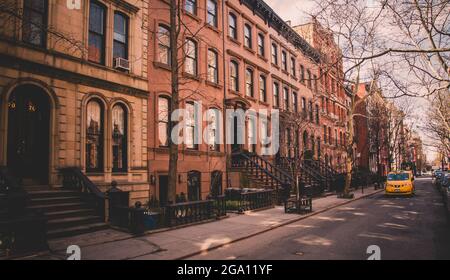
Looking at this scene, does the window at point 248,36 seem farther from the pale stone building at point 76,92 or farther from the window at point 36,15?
the window at point 36,15

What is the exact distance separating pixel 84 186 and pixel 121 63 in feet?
17.5

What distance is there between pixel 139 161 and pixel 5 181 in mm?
5752

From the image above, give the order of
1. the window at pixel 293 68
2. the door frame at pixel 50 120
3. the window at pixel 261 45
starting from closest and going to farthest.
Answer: the door frame at pixel 50 120
the window at pixel 261 45
the window at pixel 293 68

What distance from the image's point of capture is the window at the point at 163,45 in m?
15.5

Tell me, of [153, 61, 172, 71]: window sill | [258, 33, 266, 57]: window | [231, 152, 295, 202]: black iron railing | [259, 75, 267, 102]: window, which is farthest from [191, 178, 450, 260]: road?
[258, 33, 266, 57]: window

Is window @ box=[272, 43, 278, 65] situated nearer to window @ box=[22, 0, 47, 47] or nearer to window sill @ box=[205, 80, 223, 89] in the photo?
window sill @ box=[205, 80, 223, 89]

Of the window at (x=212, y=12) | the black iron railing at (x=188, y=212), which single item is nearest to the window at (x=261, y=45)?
the window at (x=212, y=12)

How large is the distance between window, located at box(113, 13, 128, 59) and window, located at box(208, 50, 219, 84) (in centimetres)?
616

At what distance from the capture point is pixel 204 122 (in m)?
17.8

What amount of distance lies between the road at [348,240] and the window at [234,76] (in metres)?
11.5

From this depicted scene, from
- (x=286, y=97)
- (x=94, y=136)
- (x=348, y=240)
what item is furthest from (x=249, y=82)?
(x=348, y=240)

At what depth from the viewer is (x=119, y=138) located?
1322 cm

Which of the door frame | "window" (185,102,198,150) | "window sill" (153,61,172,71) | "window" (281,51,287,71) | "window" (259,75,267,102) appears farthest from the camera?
"window" (281,51,287,71)

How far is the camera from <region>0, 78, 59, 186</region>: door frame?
948cm
